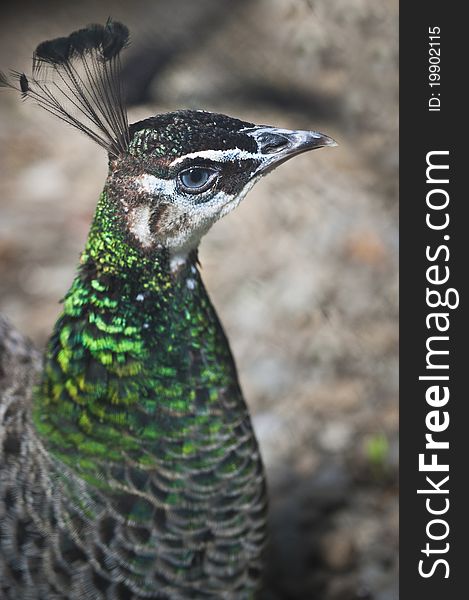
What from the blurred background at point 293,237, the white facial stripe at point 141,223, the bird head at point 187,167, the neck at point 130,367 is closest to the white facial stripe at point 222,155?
the bird head at point 187,167

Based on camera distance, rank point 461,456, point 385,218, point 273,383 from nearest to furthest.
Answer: point 461,456 → point 273,383 → point 385,218

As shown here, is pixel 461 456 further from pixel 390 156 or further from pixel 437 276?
pixel 390 156

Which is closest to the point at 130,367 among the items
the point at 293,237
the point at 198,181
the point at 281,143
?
the point at 198,181

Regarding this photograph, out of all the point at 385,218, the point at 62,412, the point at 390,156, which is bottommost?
the point at 62,412

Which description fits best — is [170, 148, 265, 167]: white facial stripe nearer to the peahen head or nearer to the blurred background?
the peahen head

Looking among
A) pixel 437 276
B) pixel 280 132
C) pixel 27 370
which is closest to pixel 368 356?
pixel 437 276

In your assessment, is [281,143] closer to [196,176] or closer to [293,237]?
[196,176]

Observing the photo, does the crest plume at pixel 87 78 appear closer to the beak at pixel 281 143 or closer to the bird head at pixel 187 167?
the bird head at pixel 187 167

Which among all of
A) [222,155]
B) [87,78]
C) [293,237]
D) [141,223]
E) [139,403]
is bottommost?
[139,403]
